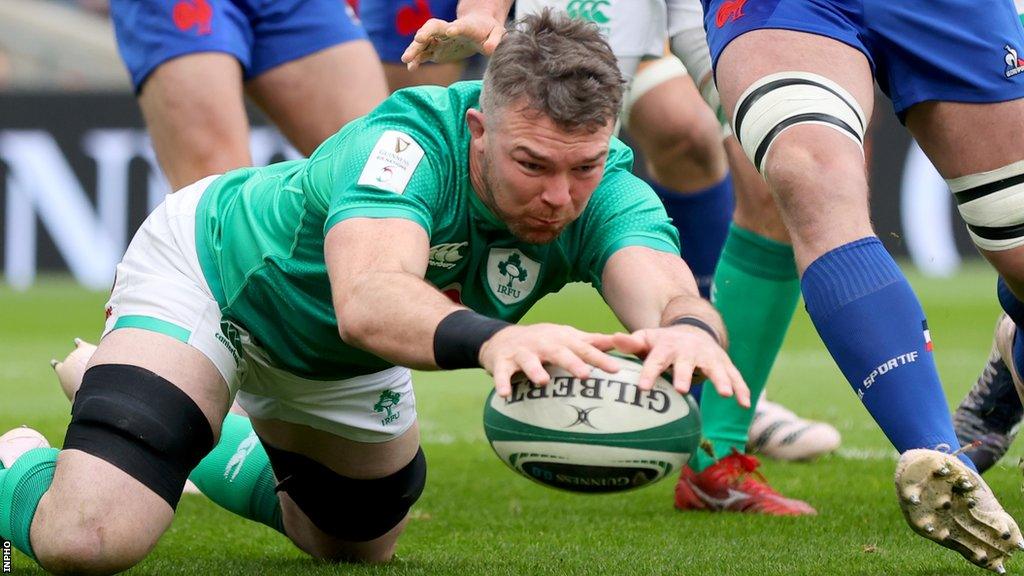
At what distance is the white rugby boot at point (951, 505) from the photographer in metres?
2.63

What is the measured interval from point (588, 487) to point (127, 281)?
1469 mm

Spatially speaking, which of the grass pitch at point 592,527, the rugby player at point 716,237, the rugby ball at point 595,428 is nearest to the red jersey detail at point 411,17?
the rugby player at point 716,237

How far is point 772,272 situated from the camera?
468cm

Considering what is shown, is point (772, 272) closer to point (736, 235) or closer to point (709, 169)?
point (736, 235)

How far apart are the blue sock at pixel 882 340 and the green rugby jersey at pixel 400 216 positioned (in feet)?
1.11

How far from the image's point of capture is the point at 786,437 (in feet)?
17.8

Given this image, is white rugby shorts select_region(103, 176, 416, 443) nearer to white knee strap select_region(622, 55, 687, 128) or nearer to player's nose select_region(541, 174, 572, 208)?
player's nose select_region(541, 174, 572, 208)

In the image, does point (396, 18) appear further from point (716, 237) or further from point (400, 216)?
point (400, 216)

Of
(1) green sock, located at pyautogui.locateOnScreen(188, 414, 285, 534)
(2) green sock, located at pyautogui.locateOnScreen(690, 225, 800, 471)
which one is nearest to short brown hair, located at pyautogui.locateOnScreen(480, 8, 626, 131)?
(1) green sock, located at pyautogui.locateOnScreen(188, 414, 285, 534)

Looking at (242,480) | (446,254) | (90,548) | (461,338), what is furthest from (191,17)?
(461,338)

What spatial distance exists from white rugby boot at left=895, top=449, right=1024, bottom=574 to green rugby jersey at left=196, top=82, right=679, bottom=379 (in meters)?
0.69

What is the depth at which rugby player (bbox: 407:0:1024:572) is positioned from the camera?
2826mm

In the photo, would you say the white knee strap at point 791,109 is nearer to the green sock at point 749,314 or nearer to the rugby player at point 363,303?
the rugby player at point 363,303

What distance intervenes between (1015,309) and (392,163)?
177 cm
